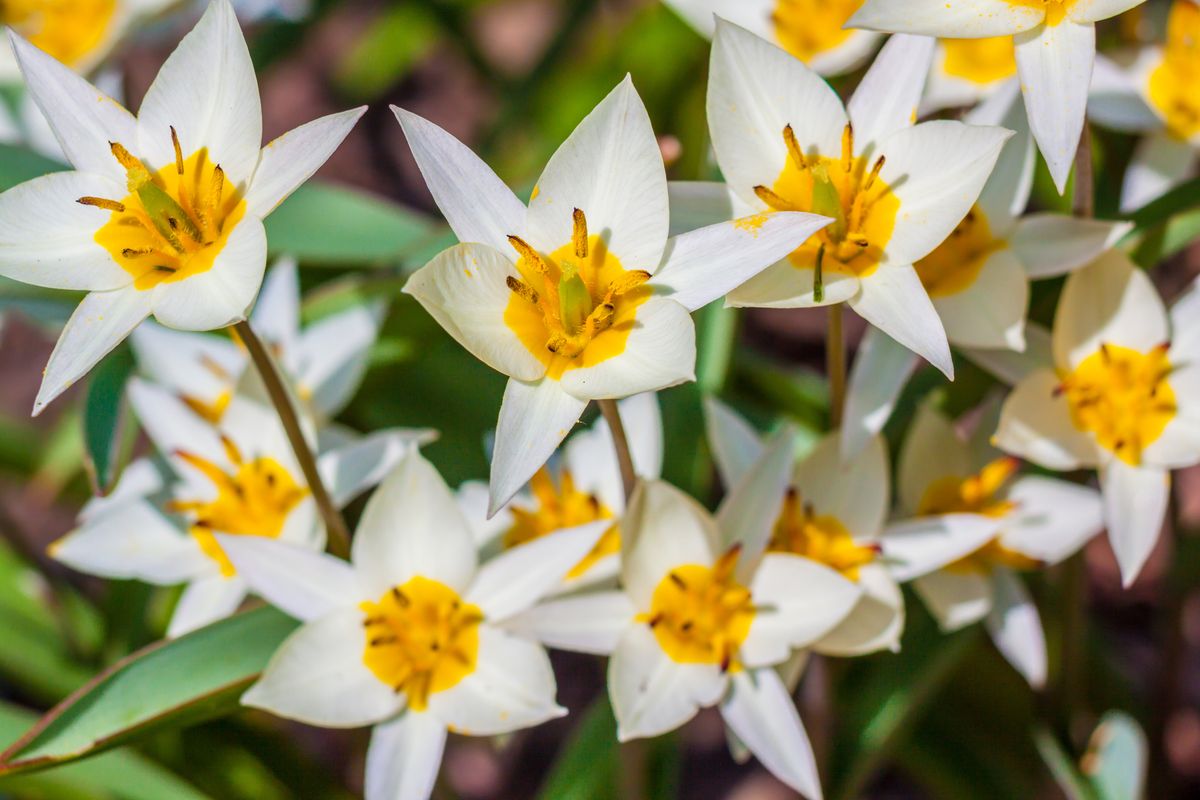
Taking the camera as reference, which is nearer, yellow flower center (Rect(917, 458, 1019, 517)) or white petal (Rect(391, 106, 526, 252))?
white petal (Rect(391, 106, 526, 252))

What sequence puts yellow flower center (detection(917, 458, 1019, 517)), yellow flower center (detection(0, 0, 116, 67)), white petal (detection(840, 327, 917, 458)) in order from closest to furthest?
white petal (detection(840, 327, 917, 458)) < yellow flower center (detection(917, 458, 1019, 517)) < yellow flower center (detection(0, 0, 116, 67))

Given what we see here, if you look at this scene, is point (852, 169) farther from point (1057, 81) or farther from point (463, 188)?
point (463, 188)

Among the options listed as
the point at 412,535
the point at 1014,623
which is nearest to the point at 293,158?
the point at 412,535

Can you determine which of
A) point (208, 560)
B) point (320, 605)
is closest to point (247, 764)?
point (208, 560)

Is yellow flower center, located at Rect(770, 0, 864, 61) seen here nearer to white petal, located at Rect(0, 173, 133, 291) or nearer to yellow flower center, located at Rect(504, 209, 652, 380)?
yellow flower center, located at Rect(504, 209, 652, 380)

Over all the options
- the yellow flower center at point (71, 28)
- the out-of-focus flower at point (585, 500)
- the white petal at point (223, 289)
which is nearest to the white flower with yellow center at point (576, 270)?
the white petal at point (223, 289)

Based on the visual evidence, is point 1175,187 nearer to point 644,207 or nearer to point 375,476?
point 644,207

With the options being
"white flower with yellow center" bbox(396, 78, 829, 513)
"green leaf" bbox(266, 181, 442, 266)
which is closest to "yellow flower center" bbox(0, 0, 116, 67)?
"green leaf" bbox(266, 181, 442, 266)
